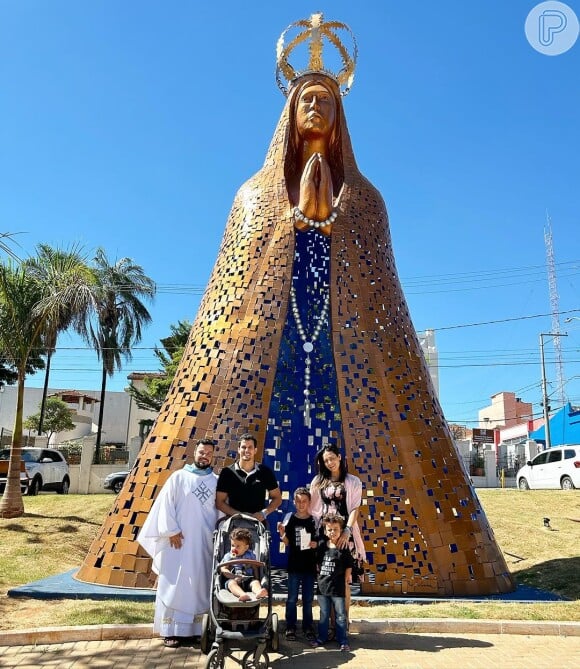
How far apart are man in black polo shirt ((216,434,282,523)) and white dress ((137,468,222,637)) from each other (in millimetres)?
170

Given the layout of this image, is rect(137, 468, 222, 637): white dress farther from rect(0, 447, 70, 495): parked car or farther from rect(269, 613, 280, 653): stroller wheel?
rect(0, 447, 70, 495): parked car

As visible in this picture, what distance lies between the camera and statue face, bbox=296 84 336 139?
8.69 m

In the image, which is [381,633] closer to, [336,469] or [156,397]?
[336,469]

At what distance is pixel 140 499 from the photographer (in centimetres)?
671

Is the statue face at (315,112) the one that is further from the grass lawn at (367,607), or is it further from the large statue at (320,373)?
the grass lawn at (367,607)

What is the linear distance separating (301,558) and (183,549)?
0.97m

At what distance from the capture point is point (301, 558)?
4941 millimetres

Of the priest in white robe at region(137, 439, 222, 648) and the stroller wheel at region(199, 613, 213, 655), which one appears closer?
the stroller wheel at region(199, 613, 213, 655)

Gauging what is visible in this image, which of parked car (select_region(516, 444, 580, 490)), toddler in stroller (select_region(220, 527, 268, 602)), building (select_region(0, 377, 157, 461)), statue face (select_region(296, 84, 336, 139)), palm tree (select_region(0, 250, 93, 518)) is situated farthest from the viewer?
building (select_region(0, 377, 157, 461))

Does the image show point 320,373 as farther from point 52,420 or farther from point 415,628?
point 52,420

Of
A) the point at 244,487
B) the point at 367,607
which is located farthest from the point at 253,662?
the point at 367,607

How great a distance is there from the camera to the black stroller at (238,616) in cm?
402

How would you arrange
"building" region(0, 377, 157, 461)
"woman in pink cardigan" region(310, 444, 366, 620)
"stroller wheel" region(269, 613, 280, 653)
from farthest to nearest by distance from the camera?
"building" region(0, 377, 157, 461) < "woman in pink cardigan" region(310, 444, 366, 620) < "stroller wheel" region(269, 613, 280, 653)

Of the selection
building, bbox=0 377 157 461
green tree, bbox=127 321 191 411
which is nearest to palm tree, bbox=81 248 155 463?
green tree, bbox=127 321 191 411
